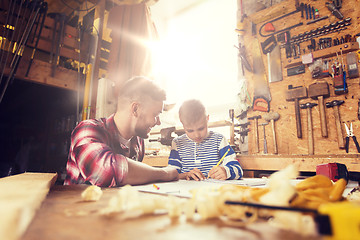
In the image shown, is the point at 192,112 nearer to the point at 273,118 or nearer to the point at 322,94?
the point at 273,118

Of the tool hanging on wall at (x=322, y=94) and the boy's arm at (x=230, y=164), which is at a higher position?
the tool hanging on wall at (x=322, y=94)

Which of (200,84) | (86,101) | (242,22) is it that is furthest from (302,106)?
(86,101)

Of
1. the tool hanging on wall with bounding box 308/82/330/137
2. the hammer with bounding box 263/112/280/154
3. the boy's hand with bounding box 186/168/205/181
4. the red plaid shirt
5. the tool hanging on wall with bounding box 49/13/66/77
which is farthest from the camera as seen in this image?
the hammer with bounding box 263/112/280/154

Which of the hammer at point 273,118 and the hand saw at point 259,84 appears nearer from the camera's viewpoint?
the hammer at point 273,118

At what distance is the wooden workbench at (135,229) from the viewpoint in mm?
316

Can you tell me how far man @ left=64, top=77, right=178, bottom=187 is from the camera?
104 cm

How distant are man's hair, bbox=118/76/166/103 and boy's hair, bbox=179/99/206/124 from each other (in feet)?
1.61

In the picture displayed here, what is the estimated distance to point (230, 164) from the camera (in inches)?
80.7

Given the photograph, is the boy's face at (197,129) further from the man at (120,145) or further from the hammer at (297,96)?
the hammer at (297,96)

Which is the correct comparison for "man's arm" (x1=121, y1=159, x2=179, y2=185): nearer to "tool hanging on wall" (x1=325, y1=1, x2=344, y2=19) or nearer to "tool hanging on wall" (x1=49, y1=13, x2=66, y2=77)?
"tool hanging on wall" (x1=49, y1=13, x2=66, y2=77)

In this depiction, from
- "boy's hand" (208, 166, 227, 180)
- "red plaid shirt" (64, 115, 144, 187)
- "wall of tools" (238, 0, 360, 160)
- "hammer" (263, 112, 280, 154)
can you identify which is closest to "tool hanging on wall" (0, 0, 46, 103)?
"red plaid shirt" (64, 115, 144, 187)

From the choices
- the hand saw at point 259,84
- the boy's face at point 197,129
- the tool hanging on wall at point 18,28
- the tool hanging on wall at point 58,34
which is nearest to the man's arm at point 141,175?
the boy's face at point 197,129

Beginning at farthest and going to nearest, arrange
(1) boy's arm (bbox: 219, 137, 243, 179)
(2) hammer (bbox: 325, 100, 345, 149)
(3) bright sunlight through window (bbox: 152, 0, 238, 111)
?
(3) bright sunlight through window (bbox: 152, 0, 238, 111) → (2) hammer (bbox: 325, 100, 345, 149) → (1) boy's arm (bbox: 219, 137, 243, 179)

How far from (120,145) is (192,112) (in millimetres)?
848
